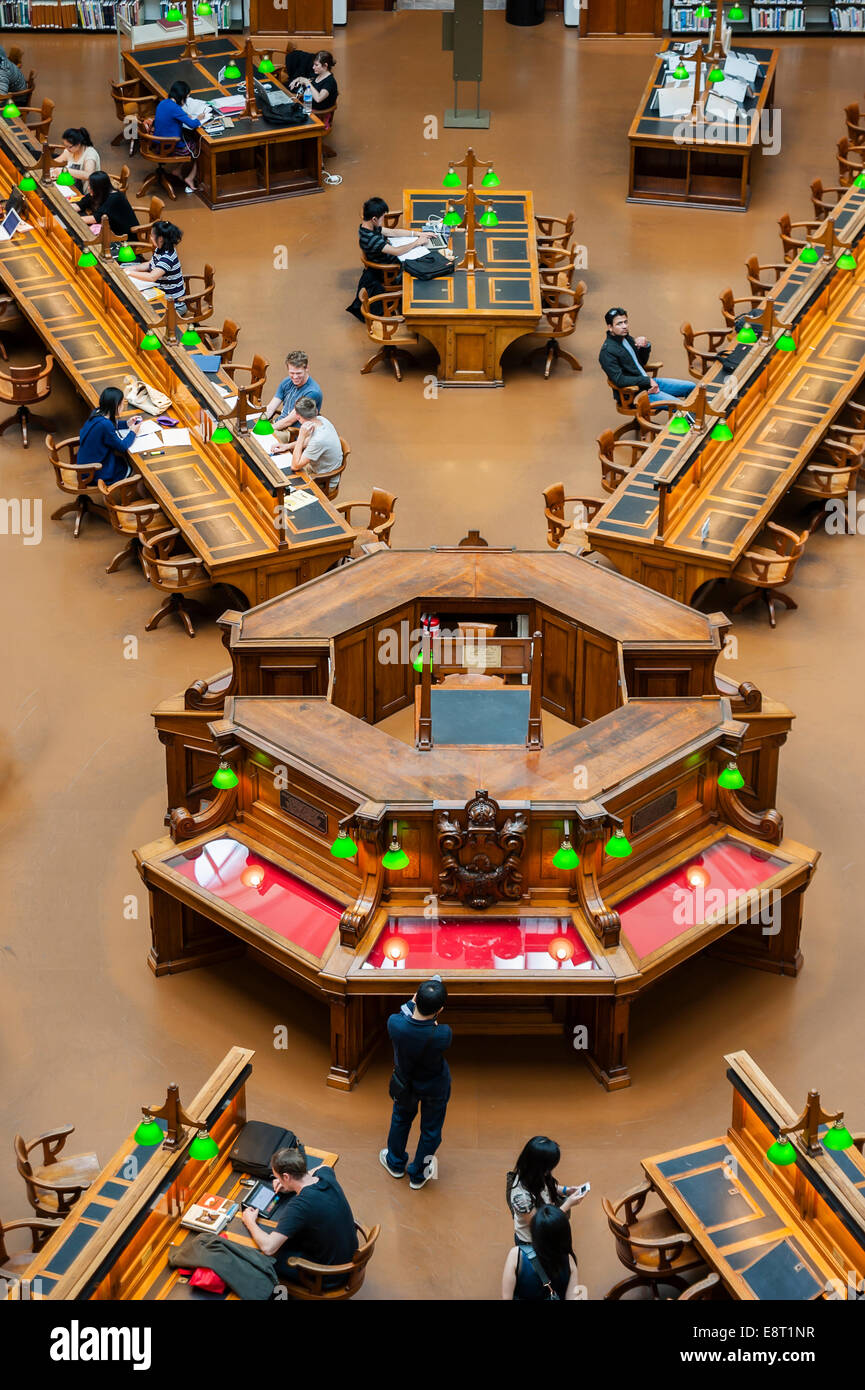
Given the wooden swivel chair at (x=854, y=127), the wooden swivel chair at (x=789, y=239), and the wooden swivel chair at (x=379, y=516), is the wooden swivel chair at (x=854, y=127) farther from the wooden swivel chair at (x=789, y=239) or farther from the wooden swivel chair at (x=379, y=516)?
the wooden swivel chair at (x=379, y=516)

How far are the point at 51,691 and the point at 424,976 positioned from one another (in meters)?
4.44

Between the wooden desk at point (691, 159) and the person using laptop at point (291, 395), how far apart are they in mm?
6238

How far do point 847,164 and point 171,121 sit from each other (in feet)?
21.2

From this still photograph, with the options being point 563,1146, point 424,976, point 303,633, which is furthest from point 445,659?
point 563,1146

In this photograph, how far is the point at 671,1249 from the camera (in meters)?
9.54

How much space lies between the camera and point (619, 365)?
52.6 feet

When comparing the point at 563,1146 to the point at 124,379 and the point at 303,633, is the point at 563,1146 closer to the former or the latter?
the point at 303,633

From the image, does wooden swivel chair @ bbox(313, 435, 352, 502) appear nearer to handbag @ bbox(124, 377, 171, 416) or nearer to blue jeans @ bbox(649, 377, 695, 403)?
handbag @ bbox(124, 377, 171, 416)

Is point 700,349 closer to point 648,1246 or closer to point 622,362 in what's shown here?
point 622,362

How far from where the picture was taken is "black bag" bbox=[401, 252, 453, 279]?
17.3 meters

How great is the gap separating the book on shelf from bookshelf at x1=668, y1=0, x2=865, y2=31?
17.7 metres

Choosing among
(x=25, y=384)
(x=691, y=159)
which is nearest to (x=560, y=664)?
(x=25, y=384)

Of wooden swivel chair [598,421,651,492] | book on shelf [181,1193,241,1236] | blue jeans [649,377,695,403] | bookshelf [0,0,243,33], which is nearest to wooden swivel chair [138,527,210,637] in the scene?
wooden swivel chair [598,421,651,492]

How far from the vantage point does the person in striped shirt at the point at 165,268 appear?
16719 mm
